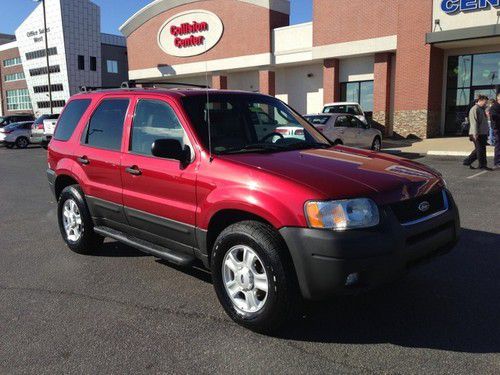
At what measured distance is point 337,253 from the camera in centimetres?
304

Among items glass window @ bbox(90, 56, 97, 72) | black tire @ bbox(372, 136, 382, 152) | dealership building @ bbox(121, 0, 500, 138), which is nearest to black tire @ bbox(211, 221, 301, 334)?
black tire @ bbox(372, 136, 382, 152)

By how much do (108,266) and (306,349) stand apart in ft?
8.72

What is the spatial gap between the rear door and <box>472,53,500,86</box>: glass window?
71.3 feet

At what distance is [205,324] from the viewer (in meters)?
3.65

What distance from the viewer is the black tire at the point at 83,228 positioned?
5.27 meters

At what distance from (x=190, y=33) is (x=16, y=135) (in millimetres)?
13488

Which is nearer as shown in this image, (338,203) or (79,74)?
(338,203)

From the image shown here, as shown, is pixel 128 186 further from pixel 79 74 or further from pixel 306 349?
pixel 79 74

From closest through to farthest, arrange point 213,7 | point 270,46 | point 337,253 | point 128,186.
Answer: point 337,253
point 128,186
point 270,46
point 213,7

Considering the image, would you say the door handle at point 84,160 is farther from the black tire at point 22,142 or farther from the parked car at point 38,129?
the black tire at point 22,142

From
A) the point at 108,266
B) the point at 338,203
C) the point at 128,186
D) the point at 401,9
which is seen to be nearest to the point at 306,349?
the point at 338,203

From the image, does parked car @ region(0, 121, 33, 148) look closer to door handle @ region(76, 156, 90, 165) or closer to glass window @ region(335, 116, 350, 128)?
glass window @ region(335, 116, 350, 128)

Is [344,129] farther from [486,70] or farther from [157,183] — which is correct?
[486,70]

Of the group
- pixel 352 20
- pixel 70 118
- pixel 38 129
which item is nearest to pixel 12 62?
pixel 38 129
